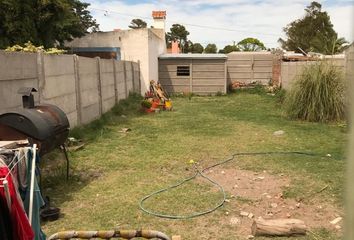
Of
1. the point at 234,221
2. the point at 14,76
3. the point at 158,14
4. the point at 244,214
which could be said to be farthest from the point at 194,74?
the point at 234,221

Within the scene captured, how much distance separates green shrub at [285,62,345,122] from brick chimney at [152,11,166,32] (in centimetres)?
1509

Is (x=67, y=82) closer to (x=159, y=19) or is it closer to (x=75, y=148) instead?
(x=75, y=148)

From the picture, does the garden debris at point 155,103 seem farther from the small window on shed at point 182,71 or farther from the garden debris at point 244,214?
the garden debris at point 244,214

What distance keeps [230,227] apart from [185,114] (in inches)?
371

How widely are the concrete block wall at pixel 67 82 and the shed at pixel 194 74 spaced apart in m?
6.57

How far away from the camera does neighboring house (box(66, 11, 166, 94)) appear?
1919cm

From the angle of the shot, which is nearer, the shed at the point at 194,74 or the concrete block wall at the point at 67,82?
the concrete block wall at the point at 67,82

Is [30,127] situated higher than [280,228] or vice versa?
[30,127]

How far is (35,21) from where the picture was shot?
16.6 meters

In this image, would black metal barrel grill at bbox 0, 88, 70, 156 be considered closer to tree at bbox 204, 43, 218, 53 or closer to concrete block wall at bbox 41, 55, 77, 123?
concrete block wall at bbox 41, 55, 77, 123

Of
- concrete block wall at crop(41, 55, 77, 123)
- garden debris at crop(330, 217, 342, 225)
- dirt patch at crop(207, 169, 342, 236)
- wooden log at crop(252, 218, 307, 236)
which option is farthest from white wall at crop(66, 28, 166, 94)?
wooden log at crop(252, 218, 307, 236)

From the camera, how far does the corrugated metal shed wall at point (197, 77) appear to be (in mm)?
21344

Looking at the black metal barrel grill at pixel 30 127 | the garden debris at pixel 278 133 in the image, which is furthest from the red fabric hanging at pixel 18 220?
the garden debris at pixel 278 133

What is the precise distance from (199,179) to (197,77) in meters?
15.7
